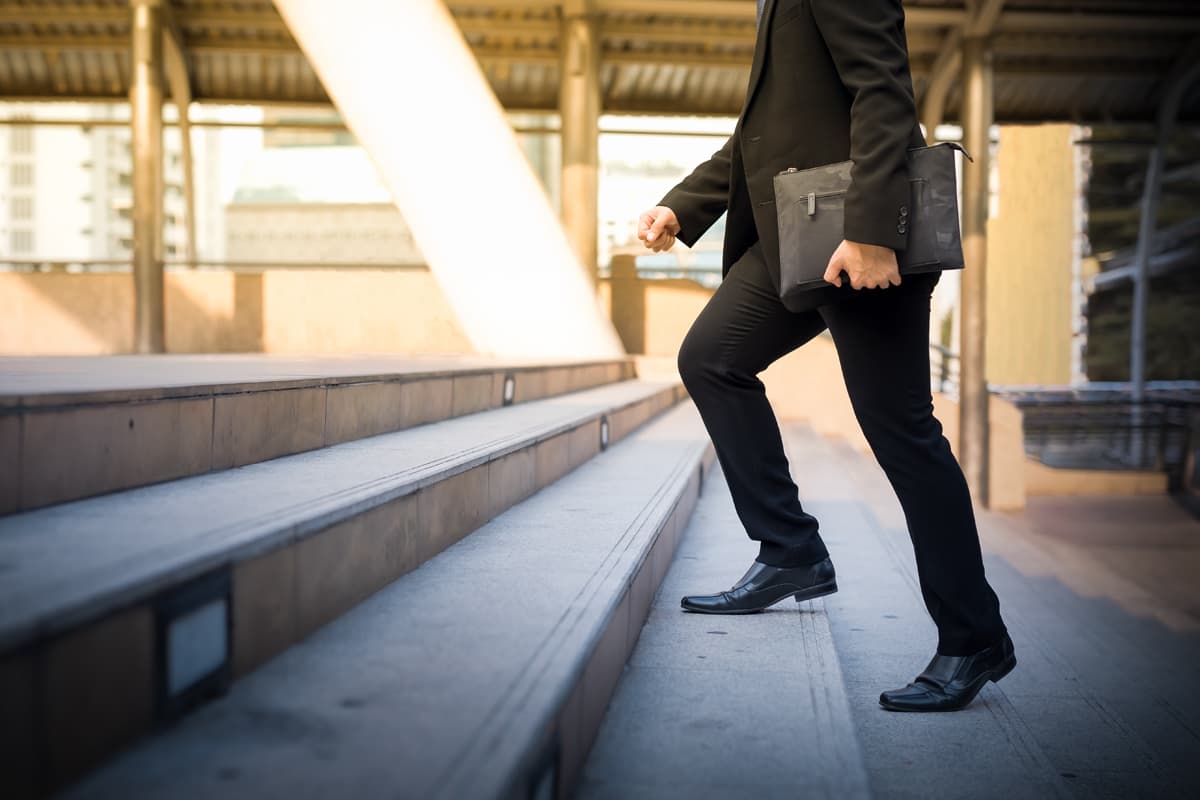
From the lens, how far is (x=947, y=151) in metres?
1.83

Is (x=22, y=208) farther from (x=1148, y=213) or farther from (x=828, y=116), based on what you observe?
(x=828, y=116)

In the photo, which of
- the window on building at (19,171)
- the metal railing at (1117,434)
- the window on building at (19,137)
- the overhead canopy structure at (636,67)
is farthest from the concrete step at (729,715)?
the window on building at (19,171)

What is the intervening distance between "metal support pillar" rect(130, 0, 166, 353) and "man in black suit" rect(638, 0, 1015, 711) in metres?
12.8

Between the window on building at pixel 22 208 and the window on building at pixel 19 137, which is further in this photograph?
the window on building at pixel 22 208

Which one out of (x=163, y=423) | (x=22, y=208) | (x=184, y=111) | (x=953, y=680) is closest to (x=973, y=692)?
(x=953, y=680)

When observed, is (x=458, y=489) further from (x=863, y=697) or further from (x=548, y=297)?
(x=548, y=297)

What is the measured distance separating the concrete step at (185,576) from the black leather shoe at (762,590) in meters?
0.56

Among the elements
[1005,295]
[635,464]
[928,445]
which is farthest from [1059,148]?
[928,445]

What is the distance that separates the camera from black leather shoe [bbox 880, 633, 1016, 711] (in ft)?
6.49

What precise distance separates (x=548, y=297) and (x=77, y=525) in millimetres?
5463

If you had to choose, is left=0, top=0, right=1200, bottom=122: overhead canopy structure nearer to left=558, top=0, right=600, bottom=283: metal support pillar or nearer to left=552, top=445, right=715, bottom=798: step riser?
left=558, top=0, right=600, bottom=283: metal support pillar

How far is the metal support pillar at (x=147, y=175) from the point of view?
1362 centimetres

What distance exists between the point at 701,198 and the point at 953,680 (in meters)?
1.14

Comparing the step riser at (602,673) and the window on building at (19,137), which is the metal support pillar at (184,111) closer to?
the window on building at (19,137)
